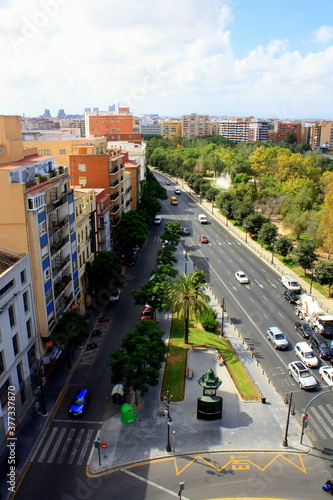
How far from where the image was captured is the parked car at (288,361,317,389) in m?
40.2

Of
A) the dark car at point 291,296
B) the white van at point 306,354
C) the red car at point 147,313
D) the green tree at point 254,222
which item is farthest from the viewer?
the green tree at point 254,222

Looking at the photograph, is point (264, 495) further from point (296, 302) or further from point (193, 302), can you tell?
point (296, 302)

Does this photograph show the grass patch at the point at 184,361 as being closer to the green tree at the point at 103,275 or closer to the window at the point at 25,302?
the green tree at the point at 103,275

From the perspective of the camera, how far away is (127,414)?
3525cm

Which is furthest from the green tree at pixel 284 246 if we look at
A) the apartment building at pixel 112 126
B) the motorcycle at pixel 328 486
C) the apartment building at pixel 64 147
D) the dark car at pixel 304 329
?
the apartment building at pixel 112 126

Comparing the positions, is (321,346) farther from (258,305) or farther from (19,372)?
(19,372)

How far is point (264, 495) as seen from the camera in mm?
28656

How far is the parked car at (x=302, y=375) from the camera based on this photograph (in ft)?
132

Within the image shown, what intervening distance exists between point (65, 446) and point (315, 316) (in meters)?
33.0

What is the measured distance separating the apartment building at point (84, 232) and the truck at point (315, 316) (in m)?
28.1

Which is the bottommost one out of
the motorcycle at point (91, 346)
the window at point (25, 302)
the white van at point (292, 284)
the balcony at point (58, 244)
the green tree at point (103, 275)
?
the motorcycle at point (91, 346)

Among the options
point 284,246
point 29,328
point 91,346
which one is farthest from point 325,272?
point 29,328

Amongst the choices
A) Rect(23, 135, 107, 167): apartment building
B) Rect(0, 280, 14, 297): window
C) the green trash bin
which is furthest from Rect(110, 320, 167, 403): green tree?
Rect(23, 135, 107, 167): apartment building

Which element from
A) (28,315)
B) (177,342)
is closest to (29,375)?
(28,315)
